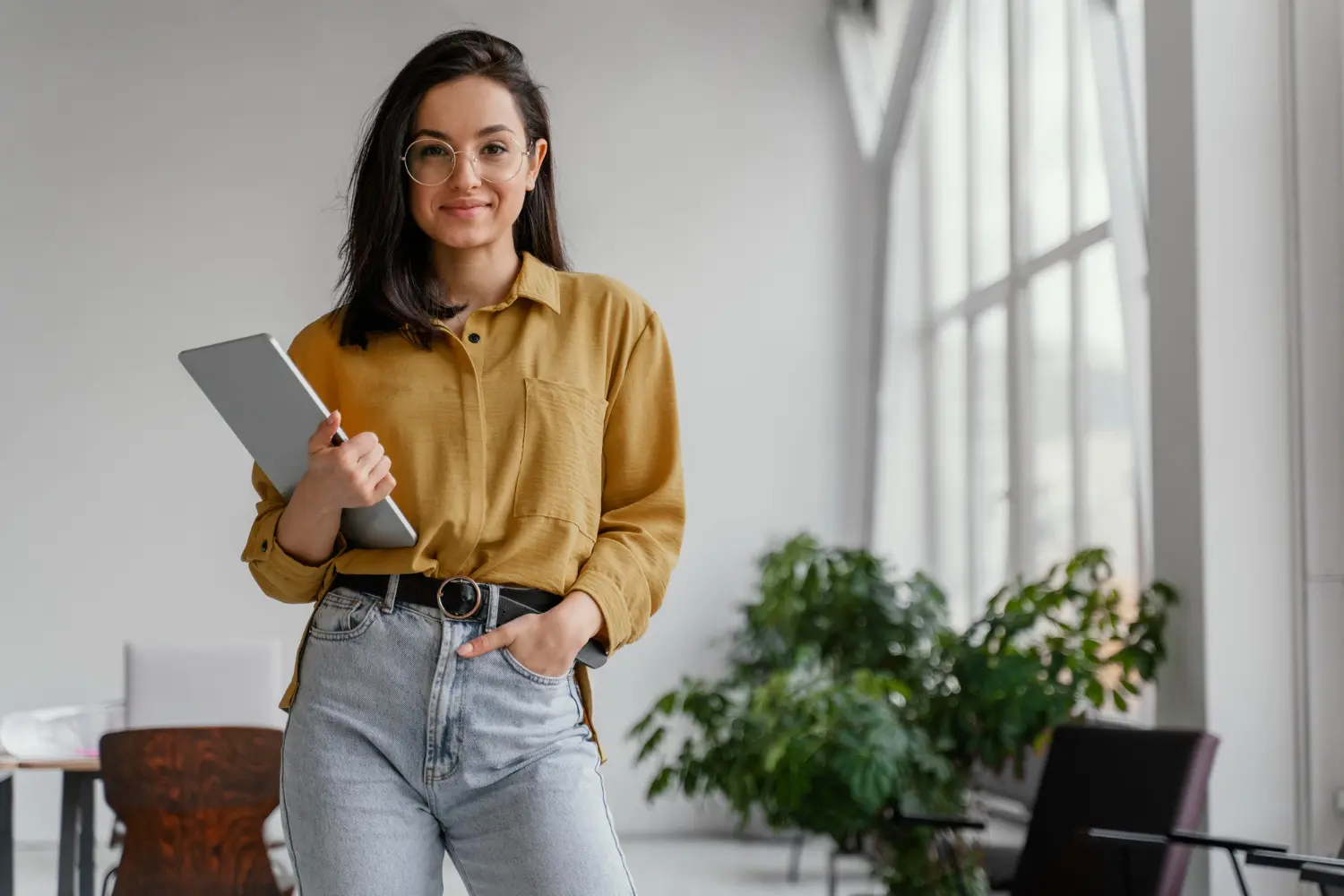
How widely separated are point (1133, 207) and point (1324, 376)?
1241mm

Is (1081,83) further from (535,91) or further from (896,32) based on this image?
(535,91)

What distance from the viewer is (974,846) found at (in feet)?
12.2

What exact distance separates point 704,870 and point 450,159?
4.78 meters

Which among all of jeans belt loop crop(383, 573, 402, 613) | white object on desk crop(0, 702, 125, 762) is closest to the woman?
jeans belt loop crop(383, 573, 402, 613)

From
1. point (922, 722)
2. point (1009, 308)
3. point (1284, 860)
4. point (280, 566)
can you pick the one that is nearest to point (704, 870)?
point (922, 722)

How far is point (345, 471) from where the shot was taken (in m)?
1.22

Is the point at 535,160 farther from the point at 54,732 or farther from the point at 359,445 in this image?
the point at 54,732

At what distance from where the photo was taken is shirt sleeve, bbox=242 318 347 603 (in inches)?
52.1

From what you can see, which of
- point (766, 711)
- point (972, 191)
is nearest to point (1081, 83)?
point (972, 191)

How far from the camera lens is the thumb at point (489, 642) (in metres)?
1.24

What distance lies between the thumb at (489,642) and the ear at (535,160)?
18.1 inches

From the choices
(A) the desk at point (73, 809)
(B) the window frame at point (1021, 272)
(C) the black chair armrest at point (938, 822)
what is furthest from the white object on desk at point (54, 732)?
(B) the window frame at point (1021, 272)

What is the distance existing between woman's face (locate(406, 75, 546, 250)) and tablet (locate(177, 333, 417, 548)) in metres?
0.21

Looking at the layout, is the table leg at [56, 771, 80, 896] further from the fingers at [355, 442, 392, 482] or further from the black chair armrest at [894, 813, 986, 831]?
the fingers at [355, 442, 392, 482]
